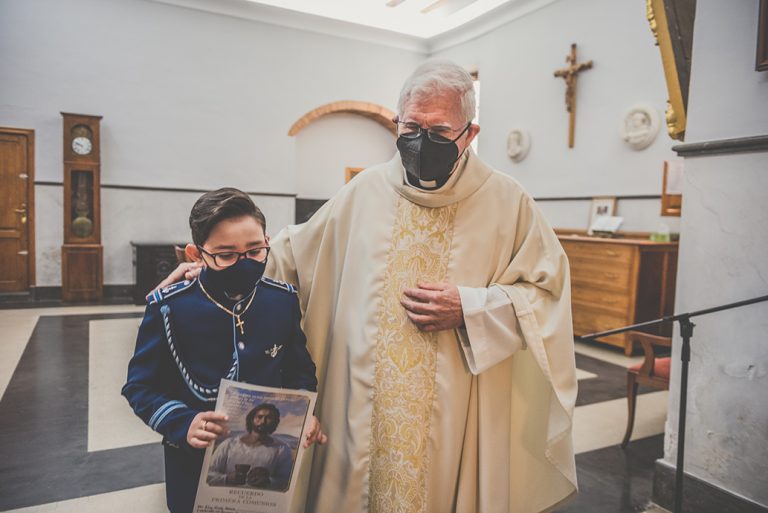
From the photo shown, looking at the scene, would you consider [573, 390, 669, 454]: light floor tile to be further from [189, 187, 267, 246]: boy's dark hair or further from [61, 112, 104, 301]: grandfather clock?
[61, 112, 104, 301]: grandfather clock

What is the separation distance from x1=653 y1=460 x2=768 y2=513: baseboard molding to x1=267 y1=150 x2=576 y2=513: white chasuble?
0.77 meters

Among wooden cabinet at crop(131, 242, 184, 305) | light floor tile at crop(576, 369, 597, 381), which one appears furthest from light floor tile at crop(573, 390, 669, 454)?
wooden cabinet at crop(131, 242, 184, 305)

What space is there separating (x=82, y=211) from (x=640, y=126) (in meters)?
6.46

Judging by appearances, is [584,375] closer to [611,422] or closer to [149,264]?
[611,422]

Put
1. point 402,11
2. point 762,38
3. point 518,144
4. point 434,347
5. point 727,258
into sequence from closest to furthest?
1. point 434,347
2. point 762,38
3. point 727,258
4. point 518,144
5. point 402,11

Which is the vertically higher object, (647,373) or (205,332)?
(205,332)

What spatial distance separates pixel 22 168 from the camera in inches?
257

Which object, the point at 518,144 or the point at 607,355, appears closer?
the point at 607,355

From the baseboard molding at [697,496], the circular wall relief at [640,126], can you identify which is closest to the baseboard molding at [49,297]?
the circular wall relief at [640,126]

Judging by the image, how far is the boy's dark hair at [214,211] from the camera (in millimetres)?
1093

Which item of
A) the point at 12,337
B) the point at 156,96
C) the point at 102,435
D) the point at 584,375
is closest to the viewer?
the point at 102,435

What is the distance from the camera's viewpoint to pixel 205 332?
111 centimetres

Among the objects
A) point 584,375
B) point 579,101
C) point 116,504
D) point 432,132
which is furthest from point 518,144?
point 116,504

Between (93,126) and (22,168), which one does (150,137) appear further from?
(22,168)
